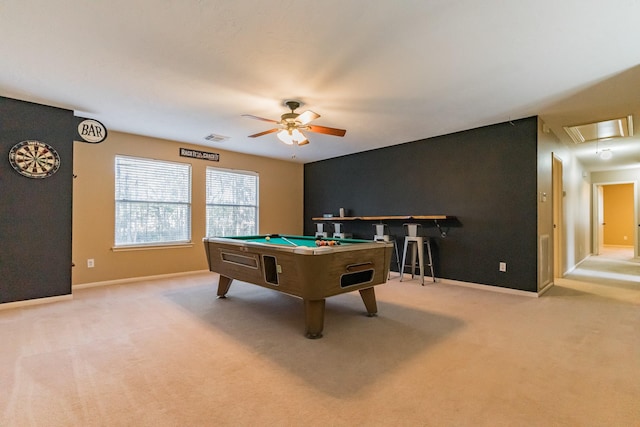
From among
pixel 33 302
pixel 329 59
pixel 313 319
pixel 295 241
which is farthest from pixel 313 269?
pixel 33 302

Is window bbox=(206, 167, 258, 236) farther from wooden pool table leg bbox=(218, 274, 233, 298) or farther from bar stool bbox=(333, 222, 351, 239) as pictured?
wooden pool table leg bbox=(218, 274, 233, 298)

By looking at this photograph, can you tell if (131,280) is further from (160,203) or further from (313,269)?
(313,269)

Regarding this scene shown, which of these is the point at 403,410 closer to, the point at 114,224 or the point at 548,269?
the point at 548,269

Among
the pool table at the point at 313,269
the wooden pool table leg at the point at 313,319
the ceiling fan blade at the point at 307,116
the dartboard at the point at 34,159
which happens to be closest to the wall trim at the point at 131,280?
the dartboard at the point at 34,159

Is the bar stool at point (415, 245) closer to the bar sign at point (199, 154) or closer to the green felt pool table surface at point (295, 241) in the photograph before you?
the green felt pool table surface at point (295, 241)

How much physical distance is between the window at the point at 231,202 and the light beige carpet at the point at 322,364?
2522mm

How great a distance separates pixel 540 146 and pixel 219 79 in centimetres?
401

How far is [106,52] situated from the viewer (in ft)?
8.17

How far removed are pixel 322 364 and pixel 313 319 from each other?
1.65 feet

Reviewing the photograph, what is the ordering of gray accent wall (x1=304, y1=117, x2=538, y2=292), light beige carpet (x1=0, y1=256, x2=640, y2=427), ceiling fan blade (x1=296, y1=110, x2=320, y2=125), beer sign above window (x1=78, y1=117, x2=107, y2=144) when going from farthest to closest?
gray accent wall (x1=304, y1=117, x2=538, y2=292)
beer sign above window (x1=78, y1=117, x2=107, y2=144)
ceiling fan blade (x1=296, y1=110, x2=320, y2=125)
light beige carpet (x1=0, y1=256, x2=640, y2=427)

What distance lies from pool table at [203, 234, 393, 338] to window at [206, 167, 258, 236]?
2.62 metres

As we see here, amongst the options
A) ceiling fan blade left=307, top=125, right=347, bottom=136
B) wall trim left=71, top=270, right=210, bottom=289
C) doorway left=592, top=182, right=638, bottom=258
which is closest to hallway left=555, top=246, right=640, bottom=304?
ceiling fan blade left=307, top=125, right=347, bottom=136

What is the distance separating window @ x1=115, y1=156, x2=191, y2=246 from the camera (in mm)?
4855

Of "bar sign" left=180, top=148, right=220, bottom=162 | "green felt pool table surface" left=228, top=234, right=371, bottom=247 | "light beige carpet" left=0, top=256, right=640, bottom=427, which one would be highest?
"bar sign" left=180, top=148, right=220, bottom=162
